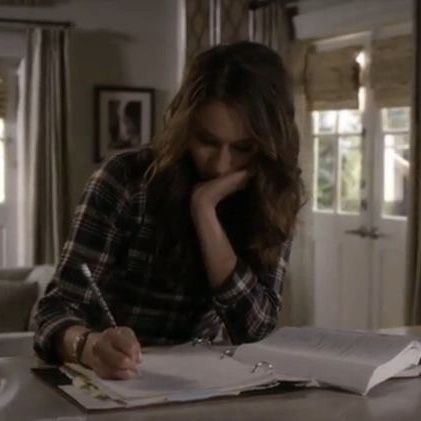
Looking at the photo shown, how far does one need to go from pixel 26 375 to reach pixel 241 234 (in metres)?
0.50

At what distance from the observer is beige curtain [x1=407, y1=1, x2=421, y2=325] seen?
4211mm

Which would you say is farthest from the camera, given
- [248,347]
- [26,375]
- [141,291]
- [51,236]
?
[51,236]

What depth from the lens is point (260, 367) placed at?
1357 mm

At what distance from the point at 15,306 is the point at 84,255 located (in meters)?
2.36

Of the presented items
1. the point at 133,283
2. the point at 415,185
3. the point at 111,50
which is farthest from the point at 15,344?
the point at 111,50

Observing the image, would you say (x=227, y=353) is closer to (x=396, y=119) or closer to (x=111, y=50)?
(x=396, y=119)

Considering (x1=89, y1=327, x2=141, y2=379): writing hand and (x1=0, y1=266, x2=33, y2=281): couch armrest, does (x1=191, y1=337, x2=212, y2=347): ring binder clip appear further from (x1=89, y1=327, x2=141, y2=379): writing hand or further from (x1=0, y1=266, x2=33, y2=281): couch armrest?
(x1=0, y1=266, x2=33, y2=281): couch armrest

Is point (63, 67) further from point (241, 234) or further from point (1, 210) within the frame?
point (241, 234)

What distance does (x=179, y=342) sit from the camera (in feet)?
5.34

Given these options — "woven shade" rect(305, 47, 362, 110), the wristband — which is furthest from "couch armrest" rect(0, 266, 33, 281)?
the wristband

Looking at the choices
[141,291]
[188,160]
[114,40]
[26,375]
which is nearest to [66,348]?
[26,375]

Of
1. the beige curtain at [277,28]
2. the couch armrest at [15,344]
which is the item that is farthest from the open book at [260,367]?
the beige curtain at [277,28]

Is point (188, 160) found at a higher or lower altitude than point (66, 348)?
higher

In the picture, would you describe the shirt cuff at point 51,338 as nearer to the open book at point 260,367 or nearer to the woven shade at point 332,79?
the open book at point 260,367
